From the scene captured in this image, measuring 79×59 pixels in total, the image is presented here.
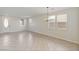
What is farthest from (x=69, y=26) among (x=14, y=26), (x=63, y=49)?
(x=14, y=26)

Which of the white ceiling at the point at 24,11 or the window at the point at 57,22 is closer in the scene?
the white ceiling at the point at 24,11

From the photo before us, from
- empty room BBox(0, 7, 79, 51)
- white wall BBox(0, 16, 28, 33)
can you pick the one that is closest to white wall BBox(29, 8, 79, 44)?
empty room BBox(0, 7, 79, 51)

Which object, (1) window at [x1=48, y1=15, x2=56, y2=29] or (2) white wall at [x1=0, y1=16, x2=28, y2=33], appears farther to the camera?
(1) window at [x1=48, y1=15, x2=56, y2=29]

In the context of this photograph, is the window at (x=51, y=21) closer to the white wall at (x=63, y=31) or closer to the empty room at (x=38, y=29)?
the empty room at (x=38, y=29)

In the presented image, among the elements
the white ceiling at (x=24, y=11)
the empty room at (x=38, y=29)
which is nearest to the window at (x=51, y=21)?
the empty room at (x=38, y=29)

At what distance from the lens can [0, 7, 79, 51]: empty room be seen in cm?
354

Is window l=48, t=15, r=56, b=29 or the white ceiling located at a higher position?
the white ceiling

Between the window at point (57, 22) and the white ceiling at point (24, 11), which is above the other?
the white ceiling at point (24, 11)

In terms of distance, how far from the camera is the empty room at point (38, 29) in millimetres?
3543

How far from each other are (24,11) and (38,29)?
770mm

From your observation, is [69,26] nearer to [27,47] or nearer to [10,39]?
[27,47]

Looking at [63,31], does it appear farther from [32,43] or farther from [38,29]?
[32,43]

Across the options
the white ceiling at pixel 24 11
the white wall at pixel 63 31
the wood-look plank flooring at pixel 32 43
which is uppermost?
the white ceiling at pixel 24 11

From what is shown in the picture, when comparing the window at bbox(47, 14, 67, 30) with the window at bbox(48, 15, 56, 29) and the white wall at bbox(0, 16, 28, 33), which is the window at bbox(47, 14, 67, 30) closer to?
the window at bbox(48, 15, 56, 29)
